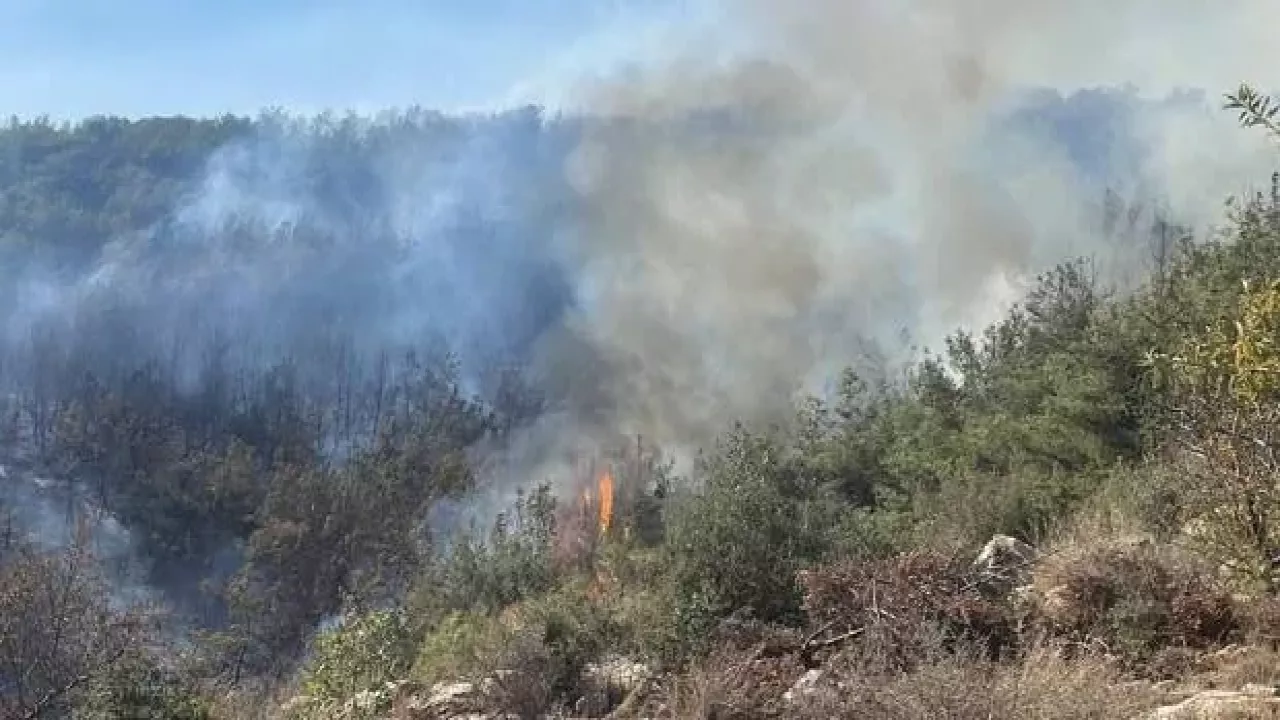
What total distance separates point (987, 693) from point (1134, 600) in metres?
2.34

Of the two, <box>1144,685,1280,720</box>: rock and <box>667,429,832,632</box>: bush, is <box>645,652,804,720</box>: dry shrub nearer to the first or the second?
<box>667,429,832,632</box>: bush

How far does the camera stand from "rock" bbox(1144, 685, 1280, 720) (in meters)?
5.10

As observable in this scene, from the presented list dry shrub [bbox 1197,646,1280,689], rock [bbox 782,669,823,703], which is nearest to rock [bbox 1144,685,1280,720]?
dry shrub [bbox 1197,646,1280,689]

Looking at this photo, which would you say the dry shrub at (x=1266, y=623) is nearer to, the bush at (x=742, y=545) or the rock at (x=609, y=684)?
the bush at (x=742, y=545)

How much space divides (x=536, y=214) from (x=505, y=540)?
6593 cm

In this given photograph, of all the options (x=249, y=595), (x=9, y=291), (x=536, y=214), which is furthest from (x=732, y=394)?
(x=9, y=291)

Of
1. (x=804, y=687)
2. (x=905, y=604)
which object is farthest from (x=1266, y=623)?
(x=804, y=687)

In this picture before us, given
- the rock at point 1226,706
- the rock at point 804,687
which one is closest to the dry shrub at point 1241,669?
the rock at point 1226,706

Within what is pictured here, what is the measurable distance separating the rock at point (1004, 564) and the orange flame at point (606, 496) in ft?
22.1

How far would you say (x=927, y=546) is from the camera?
30.9ft

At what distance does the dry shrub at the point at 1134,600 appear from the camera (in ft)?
22.6

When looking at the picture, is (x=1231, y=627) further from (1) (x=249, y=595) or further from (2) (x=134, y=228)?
(2) (x=134, y=228)

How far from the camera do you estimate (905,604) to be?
7.35 m

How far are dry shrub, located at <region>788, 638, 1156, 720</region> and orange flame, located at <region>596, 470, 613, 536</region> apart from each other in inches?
353
